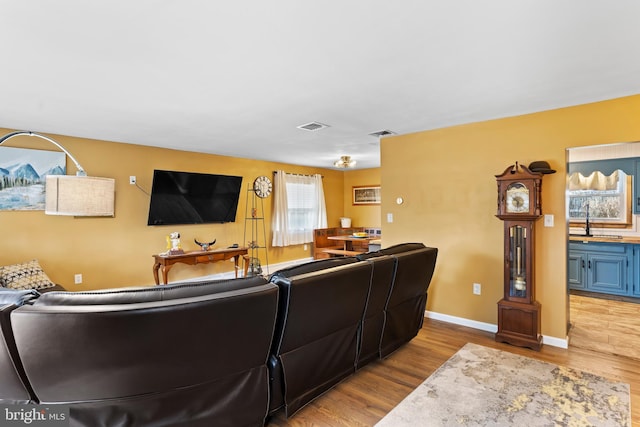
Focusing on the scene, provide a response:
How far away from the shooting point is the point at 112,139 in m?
4.51

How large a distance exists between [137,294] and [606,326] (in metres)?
4.58

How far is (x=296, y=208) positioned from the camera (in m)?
7.29

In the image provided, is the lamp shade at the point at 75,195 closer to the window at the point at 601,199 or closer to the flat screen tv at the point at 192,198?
the flat screen tv at the point at 192,198

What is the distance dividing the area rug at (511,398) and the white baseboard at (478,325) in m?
0.52

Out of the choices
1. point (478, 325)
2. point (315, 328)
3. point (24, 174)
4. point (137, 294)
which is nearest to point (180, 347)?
point (137, 294)

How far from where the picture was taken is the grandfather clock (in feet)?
10.3

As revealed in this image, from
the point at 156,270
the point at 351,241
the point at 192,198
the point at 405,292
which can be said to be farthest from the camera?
the point at 351,241

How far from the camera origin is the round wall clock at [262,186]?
652 cm

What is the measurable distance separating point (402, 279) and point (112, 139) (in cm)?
422

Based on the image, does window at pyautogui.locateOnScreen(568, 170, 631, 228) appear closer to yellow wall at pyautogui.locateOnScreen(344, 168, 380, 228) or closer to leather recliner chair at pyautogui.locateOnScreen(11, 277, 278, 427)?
yellow wall at pyautogui.locateOnScreen(344, 168, 380, 228)

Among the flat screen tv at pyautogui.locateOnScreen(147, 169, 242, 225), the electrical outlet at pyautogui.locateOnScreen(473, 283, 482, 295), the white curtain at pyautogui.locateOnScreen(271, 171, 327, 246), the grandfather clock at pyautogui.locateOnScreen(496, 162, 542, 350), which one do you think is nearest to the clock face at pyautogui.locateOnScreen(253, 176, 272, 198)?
the white curtain at pyautogui.locateOnScreen(271, 171, 327, 246)

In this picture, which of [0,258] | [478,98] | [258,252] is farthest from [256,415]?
[258,252]

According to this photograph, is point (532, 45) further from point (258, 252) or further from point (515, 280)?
point (258, 252)

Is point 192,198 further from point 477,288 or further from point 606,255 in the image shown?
point 606,255
